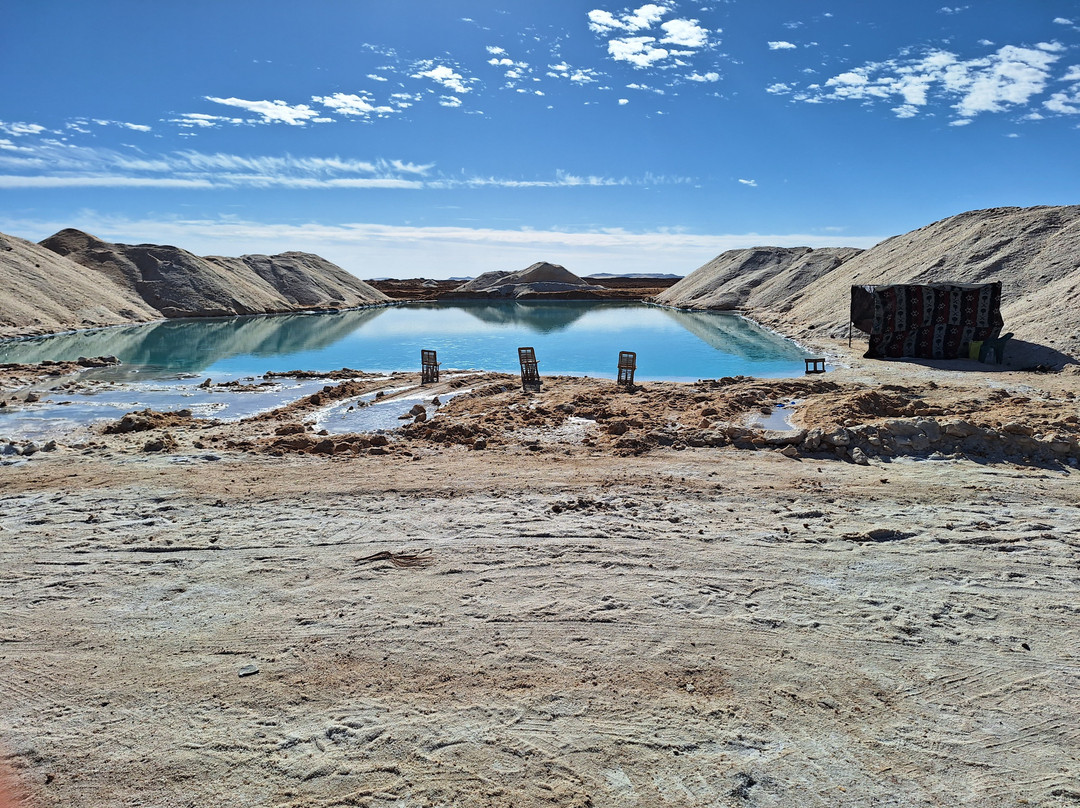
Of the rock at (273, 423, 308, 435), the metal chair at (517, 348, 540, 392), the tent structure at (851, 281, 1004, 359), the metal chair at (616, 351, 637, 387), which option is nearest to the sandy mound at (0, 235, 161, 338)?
the rock at (273, 423, 308, 435)

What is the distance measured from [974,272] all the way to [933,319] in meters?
10.6

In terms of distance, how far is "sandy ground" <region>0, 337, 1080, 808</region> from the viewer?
381cm

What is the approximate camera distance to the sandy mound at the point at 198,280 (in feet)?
160

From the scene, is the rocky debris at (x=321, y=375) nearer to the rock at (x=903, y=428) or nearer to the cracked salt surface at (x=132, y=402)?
the cracked salt surface at (x=132, y=402)

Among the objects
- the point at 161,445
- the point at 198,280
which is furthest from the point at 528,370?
the point at 198,280

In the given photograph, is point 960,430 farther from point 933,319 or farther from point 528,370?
point 933,319

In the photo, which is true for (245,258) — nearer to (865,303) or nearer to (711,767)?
(865,303)

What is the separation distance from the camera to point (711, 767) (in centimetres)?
383

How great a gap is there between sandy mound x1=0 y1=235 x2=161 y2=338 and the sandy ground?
3156cm

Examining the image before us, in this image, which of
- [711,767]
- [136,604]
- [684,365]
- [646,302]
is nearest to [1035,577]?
[711,767]

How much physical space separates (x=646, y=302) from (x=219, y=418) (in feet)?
176

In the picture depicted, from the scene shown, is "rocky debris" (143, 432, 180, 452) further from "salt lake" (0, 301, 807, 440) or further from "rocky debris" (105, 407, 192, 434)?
"salt lake" (0, 301, 807, 440)

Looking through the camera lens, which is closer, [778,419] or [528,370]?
[778,419]

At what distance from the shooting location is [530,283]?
7956 cm
